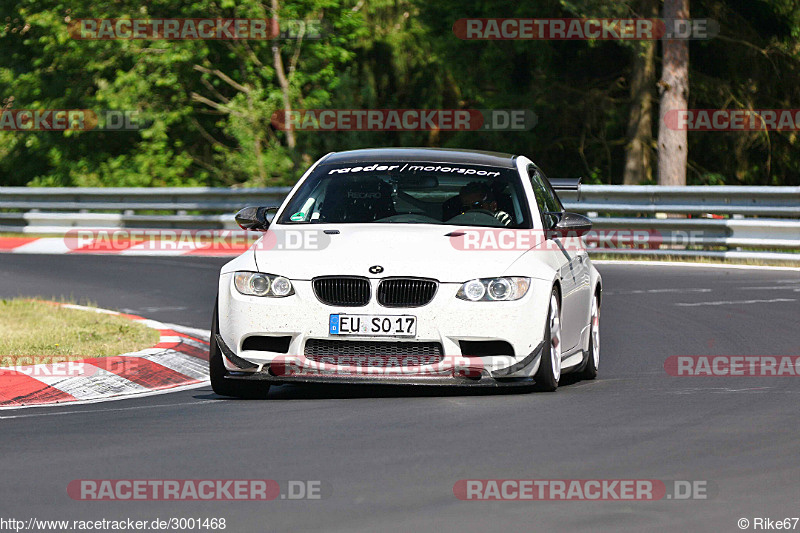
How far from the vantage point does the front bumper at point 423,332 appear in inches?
338

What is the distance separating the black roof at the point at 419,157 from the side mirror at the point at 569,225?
589mm

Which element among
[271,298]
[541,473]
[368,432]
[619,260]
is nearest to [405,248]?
[271,298]

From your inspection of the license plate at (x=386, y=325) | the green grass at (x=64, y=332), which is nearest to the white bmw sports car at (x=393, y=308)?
the license plate at (x=386, y=325)
